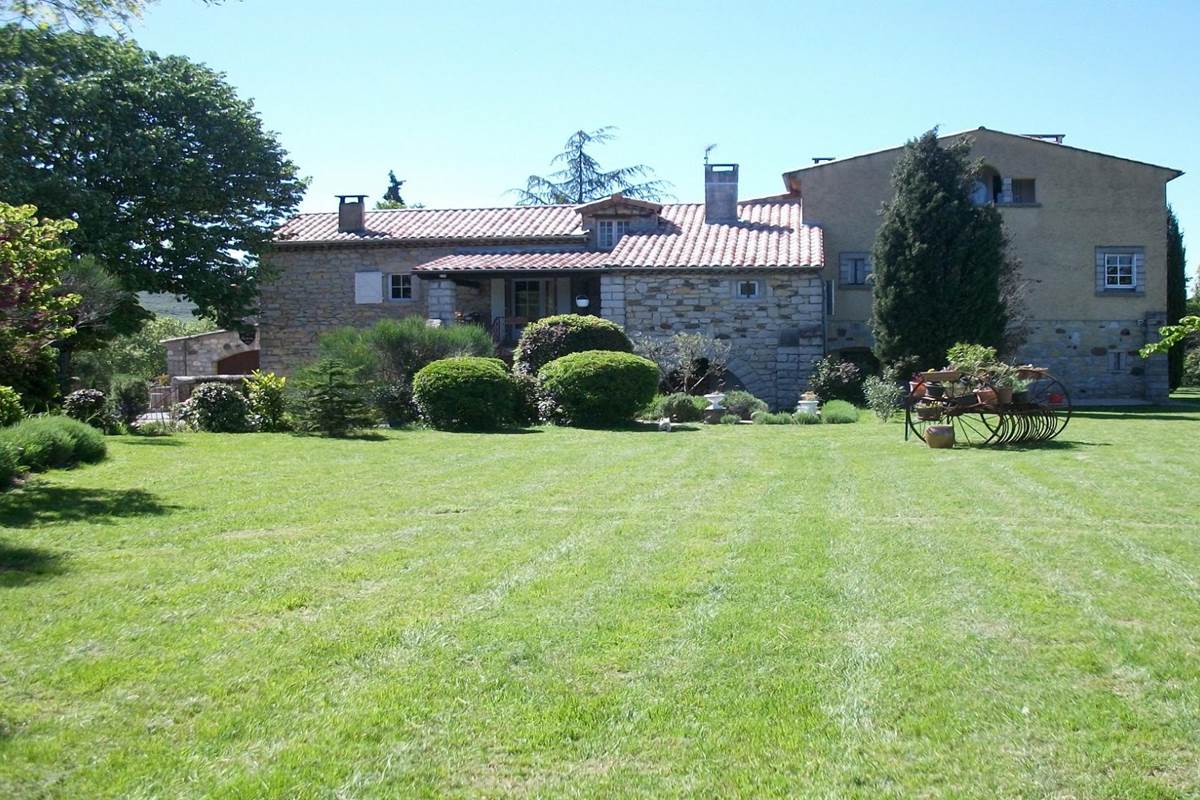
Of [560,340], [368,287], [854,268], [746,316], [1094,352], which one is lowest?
[1094,352]

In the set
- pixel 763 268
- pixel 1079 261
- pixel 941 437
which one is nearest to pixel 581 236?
pixel 763 268

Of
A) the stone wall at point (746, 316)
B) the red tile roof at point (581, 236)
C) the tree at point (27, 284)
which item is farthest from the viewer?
the red tile roof at point (581, 236)

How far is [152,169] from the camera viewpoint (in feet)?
81.6

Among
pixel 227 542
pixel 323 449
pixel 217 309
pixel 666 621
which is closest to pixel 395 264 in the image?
pixel 217 309

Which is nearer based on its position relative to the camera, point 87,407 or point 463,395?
point 87,407

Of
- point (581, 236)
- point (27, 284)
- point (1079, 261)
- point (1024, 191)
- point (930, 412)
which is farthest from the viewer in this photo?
point (581, 236)

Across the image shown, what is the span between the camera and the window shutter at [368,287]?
3025cm

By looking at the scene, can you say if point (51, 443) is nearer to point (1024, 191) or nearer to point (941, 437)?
point (941, 437)

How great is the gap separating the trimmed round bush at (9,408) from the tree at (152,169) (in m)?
11.5

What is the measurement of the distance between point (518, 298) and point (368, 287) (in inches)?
173

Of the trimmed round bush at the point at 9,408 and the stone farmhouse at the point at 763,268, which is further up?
the stone farmhouse at the point at 763,268

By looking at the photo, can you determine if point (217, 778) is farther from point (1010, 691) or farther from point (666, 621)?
point (1010, 691)

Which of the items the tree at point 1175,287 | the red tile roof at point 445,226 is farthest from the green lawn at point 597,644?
the tree at point 1175,287

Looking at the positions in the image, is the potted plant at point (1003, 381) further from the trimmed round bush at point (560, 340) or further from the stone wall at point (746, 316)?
the stone wall at point (746, 316)
